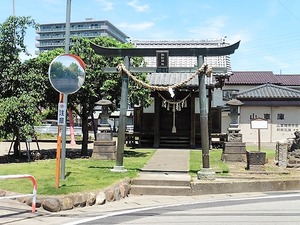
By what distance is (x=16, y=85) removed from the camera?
16016 mm

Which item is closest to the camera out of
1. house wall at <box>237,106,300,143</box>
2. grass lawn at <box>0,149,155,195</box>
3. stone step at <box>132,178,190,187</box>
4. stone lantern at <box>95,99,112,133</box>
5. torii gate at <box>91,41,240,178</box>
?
grass lawn at <box>0,149,155,195</box>

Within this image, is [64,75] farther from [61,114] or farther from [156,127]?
[156,127]

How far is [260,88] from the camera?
37.0 meters

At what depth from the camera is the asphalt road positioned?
7523mm

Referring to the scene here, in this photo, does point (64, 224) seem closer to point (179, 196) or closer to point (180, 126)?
point (179, 196)

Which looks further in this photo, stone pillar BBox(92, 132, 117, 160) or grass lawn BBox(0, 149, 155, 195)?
stone pillar BBox(92, 132, 117, 160)

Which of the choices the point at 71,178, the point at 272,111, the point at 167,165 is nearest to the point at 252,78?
the point at 272,111

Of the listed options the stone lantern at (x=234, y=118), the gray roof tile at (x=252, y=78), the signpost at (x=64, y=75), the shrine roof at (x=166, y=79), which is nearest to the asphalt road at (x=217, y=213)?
the signpost at (x=64, y=75)

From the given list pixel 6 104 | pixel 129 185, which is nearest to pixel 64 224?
pixel 129 185

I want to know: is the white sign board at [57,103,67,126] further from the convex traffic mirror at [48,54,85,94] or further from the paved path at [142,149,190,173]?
the paved path at [142,149,190,173]

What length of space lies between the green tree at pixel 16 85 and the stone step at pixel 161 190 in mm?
6220

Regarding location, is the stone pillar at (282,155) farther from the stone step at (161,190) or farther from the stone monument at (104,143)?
the stone monument at (104,143)

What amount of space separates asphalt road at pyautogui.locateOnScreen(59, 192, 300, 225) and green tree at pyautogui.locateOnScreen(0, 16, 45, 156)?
8.03 m

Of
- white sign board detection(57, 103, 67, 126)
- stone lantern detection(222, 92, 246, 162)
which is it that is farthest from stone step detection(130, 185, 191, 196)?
stone lantern detection(222, 92, 246, 162)
